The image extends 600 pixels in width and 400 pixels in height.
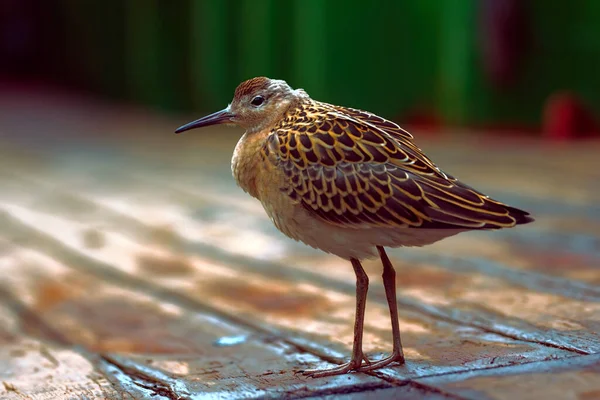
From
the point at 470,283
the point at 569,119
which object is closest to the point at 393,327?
the point at 470,283

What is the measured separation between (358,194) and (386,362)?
25.3 inches

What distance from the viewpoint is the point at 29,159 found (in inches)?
451

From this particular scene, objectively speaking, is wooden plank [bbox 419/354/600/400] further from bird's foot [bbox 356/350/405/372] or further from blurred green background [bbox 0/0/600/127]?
blurred green background [bbox 0/0/600/127]

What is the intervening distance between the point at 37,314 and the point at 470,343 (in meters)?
2.41

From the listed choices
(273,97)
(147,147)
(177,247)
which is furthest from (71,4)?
(273,97)

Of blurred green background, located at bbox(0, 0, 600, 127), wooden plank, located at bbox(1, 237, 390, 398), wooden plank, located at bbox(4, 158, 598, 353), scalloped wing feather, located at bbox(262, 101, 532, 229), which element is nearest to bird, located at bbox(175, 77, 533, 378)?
scalloped wing feather, located at bbox(262, 101, 532, 229)

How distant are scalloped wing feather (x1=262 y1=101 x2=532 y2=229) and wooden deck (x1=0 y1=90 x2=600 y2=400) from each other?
555mm

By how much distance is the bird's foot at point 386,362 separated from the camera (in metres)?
3.72

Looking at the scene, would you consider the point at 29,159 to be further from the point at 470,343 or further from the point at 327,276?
the point at 470,343

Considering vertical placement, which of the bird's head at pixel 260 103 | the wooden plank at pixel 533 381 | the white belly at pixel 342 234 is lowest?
the wooden plank at pixel 533 381

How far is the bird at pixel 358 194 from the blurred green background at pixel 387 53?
8.00 m

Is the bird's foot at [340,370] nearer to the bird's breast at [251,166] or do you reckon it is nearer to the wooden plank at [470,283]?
the bird's breast at [251,166]

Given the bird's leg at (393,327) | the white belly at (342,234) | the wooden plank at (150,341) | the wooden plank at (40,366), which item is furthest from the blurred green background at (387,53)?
the white belly at (342,234)

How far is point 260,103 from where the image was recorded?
4055 mm
